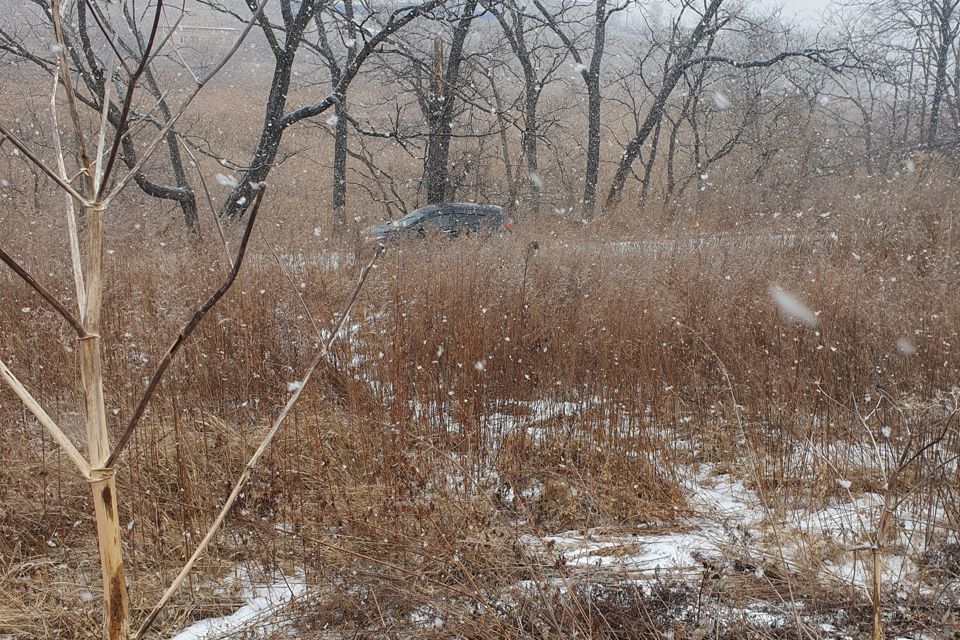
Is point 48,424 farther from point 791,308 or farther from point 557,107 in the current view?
point 557,107

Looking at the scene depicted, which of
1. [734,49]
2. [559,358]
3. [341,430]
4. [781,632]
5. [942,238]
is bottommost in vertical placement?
[781,632]

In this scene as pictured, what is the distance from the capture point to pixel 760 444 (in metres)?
3.85

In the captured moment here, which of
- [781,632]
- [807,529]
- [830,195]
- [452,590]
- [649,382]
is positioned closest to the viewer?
[781,632]

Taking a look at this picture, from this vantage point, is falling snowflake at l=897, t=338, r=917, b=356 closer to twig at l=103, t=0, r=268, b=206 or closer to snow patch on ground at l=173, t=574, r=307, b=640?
snow patch on ground at l=173, t=574, r=307, b=640

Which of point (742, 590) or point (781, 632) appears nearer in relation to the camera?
point (781, 632)

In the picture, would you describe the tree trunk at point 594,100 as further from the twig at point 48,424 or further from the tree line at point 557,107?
the twig at point 48,424

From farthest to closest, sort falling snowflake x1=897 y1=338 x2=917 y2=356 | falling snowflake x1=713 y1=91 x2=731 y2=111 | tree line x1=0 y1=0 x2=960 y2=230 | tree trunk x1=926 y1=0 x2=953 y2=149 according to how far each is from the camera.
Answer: falling snowflake x1=713 y1=91 x2=731 y2=111 < tree trunk x1=926 y1=0 x2=953 y2=149 < tree line x1=0 y1=0 x2=960 y2=230 < falling snowflake x1=897 y1=338 x2=917 y2=356

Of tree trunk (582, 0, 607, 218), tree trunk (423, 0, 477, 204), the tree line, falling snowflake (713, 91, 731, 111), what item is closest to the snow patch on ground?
the tree line

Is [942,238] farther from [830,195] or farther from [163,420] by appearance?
[163,420]

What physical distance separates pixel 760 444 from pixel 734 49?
915 inches

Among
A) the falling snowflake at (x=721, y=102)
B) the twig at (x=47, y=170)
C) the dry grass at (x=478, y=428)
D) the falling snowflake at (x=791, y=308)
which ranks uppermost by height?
the falling snowflake at (x=721, y=102)

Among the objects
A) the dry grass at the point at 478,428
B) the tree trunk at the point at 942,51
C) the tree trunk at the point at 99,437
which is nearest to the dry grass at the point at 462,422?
the dry grass at the point at 478,428

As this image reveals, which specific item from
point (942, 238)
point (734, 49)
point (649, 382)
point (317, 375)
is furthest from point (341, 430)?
point (734, 49)

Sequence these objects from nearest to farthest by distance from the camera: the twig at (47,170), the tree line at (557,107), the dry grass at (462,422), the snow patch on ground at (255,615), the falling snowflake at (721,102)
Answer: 1. the twig at (47,170)
2. the snow patch on ground at (255,615)
3. the dry grass at (462,422)
4. the tree line at (557,107)
5. the falling snowflake at (721,102)
